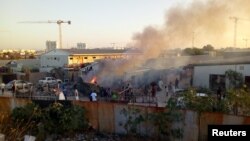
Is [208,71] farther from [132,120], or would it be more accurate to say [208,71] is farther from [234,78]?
[132,120]

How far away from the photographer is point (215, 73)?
26.8 metres

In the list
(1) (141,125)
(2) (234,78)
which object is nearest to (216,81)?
(2) (234,78)

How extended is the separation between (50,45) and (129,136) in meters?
85.8

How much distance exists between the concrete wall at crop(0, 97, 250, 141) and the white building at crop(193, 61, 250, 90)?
12.5 meters

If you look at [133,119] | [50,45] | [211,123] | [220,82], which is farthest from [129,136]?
[50,45]

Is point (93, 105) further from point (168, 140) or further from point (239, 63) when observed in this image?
point (239, 63)

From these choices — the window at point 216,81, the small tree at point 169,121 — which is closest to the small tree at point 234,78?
the window at point 216,81

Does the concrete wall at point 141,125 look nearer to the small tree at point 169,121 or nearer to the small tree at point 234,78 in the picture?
the small tree at point 169,121

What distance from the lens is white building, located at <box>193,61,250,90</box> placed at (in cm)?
2514

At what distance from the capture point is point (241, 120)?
470 inches

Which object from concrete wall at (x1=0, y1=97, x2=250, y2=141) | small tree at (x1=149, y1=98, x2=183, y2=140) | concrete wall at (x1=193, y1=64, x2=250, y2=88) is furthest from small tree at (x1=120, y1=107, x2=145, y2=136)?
concrete wall at (x1=193, y1=64, x2=250, y2=88)

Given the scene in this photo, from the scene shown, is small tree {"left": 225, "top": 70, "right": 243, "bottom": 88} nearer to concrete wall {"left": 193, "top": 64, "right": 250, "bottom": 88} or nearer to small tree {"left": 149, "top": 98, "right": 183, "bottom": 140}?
concrete wall {"left": 193, "top": 64, "right": 250, "bottom": 88}

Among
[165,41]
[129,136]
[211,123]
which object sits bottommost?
[129,136]

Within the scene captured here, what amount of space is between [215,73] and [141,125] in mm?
13943
